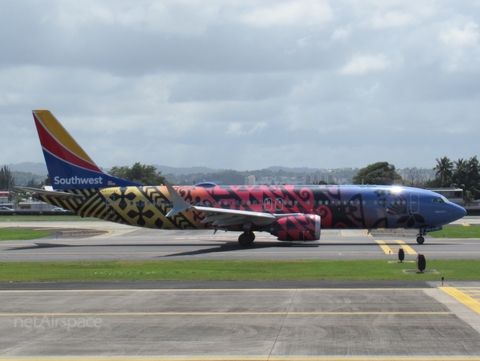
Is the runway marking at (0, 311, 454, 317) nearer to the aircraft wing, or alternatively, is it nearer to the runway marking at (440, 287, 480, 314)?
the runway marking at (440, 287, 480, 314)

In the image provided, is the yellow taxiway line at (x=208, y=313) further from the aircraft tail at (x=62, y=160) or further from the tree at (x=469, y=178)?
the tree at (x=469, y=178)

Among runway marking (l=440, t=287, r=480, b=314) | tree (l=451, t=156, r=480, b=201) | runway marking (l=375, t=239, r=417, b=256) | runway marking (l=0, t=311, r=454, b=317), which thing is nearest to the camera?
runway marking (l=0, t=311, r=454, b=317)

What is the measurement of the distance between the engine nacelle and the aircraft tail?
12.5m

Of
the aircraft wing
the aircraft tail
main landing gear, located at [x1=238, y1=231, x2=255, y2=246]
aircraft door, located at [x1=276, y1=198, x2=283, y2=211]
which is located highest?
the aircraft tail

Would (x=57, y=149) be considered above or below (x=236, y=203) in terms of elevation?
above

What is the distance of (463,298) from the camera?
18.7 metres

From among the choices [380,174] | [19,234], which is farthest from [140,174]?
[19,234]

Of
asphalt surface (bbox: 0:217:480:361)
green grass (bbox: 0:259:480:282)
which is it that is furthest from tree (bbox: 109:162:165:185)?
asphalt surface (bbox: 0:217:480:361)

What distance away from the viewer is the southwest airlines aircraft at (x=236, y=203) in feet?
132

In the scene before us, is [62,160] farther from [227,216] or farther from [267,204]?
[267,204]

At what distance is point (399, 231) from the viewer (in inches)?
2028

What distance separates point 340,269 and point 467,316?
36.3 ft

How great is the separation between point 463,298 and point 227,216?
22450 mm

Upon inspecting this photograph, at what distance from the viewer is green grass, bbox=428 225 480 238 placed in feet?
152
